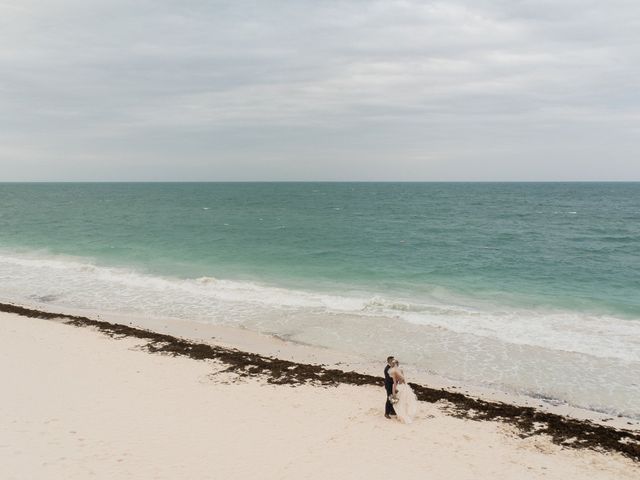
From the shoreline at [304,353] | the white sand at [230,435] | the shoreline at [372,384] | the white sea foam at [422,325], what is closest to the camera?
the white sand at [230,435]

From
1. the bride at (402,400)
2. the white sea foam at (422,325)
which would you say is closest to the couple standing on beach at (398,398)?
the bride at (402,400)

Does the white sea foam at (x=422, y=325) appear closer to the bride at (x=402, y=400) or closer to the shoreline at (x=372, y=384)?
the shoreline at (x=372, y=384)

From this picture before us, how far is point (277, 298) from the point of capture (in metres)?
24.9

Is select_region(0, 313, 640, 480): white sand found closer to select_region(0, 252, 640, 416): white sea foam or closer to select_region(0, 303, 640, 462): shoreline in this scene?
select_region(0, 303, 640, 462): shoreline

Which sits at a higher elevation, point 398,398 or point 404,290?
point 404,290

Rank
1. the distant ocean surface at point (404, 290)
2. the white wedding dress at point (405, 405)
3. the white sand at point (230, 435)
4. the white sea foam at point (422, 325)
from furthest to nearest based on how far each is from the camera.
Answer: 1. the distant ocean surface at point (404, 290)
2. the white sea foam at point (422, 325)
3. the white wedding dress at point (405, 405)
4. the white sand at point (230, 435)

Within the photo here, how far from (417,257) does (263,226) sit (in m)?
27.6

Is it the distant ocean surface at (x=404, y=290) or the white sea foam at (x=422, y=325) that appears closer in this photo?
the white sea foam at (x=422, y=325)

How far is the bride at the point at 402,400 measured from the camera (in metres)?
11.9

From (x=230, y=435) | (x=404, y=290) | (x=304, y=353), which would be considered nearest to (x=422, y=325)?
(x=304, y=353)

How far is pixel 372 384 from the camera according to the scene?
14.3 metres

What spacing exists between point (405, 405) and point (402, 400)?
0.16m

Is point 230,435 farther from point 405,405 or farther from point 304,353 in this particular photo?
point 304,353

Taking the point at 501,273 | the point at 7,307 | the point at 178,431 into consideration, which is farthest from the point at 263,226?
the point at 178,431
